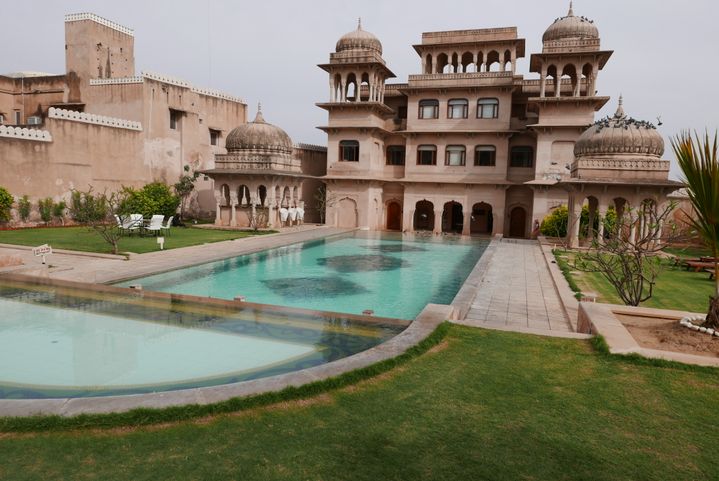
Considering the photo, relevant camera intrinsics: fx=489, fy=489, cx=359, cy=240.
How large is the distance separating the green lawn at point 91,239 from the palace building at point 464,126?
397 inches

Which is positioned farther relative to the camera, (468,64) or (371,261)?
(468,64)

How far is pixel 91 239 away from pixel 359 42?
61.0ft

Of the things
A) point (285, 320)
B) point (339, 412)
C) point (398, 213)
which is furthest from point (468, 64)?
point (339, 412)

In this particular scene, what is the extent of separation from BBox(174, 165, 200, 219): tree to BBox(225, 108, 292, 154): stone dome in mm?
3274

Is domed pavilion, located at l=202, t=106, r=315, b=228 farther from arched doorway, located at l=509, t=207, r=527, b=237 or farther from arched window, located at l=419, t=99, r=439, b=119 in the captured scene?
arched doorway, located at l=509, t=207, r=527, b=237

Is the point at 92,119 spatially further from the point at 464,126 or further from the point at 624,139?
the point at 624,139

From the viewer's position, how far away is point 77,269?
1175 centimetres

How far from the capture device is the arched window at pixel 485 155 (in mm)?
27688

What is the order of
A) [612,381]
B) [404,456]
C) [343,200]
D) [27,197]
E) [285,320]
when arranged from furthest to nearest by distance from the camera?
[343,200], [27,197], [285,320], [612,381], [404,456]

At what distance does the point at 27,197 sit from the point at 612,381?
23649mm

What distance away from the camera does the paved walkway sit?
8266 millimetres

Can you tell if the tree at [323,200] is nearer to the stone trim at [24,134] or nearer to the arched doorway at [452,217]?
the arched doorway at [452,217]

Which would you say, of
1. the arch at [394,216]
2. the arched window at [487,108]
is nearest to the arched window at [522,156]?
the arched window at [487,108]

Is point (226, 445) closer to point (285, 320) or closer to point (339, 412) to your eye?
point (339, 412)
